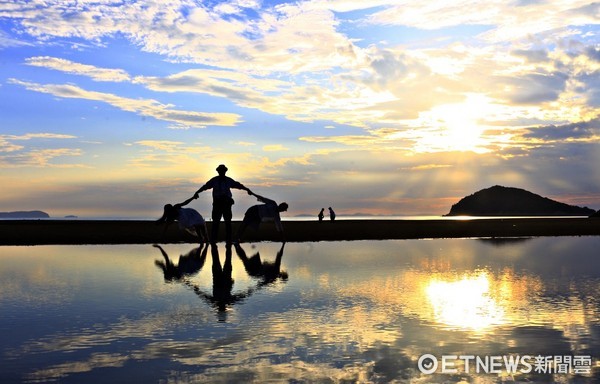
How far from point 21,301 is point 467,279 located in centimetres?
839

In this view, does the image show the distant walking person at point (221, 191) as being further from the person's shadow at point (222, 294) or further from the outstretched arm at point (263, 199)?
the person's shadow at point (222, 294)

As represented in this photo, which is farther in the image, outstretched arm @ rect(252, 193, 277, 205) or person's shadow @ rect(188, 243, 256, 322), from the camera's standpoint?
outstretched arm @ rect(252, 193, 277, 205)

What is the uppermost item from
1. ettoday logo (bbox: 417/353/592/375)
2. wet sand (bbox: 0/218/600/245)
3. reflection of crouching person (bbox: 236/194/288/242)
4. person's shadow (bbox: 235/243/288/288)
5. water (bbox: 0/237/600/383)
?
reflection of crouching person (bbox: 236/194/288/242)

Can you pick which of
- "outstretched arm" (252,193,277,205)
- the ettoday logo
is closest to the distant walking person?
"outstretched arm" (252,193,277,205)

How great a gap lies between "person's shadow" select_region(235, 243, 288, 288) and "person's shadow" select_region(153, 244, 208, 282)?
4.06 feet

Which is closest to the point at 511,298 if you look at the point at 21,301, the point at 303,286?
the point at 303,286

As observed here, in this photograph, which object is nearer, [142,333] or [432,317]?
[142,333]

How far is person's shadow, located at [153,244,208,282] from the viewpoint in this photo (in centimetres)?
1392

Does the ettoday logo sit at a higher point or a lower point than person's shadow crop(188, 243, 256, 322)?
lower

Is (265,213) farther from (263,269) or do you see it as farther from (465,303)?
(465,303)

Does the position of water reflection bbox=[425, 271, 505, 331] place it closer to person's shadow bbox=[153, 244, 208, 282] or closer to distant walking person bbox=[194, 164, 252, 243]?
person's shadow bbox=[153, 244, 208, 282]

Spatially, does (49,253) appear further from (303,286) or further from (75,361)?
(75,361)

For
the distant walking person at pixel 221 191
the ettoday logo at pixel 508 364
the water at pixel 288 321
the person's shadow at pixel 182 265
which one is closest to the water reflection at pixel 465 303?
the water at pixel 288 321

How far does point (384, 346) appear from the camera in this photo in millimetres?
6637
